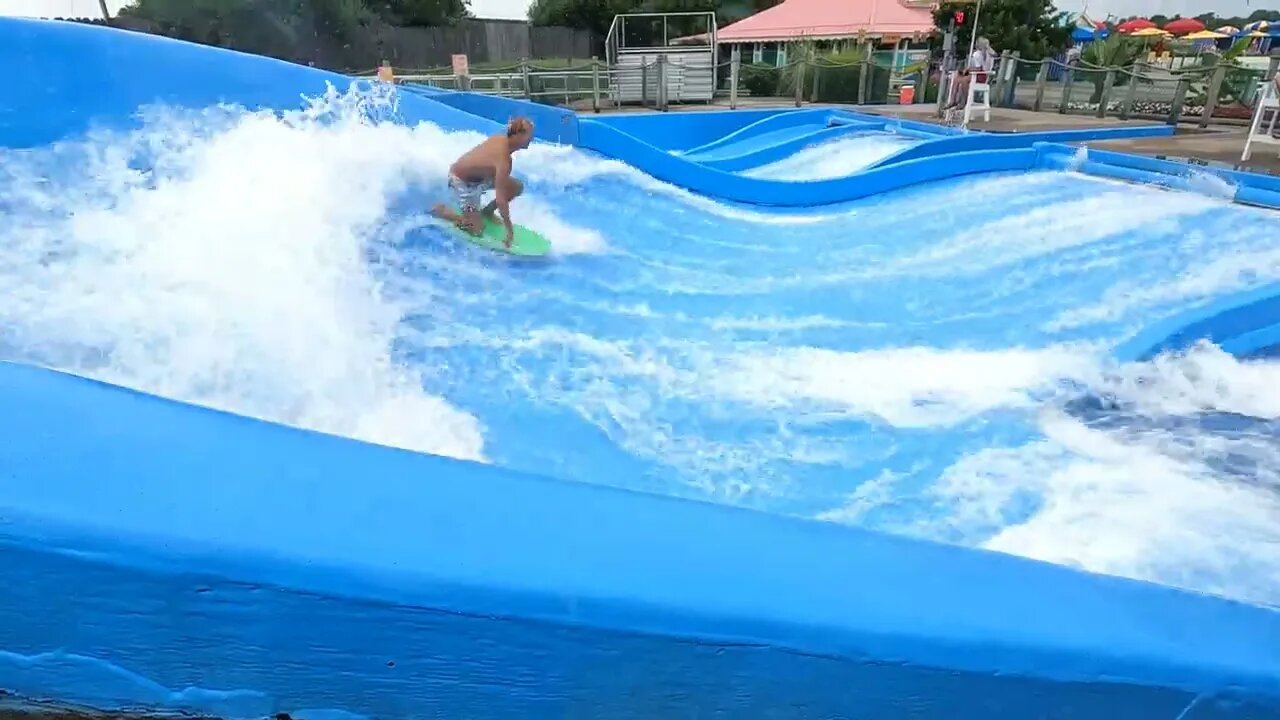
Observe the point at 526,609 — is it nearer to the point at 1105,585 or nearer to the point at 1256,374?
the point at 1105,585

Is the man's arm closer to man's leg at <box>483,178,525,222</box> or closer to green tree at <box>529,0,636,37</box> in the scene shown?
man's leg at <box>483,178,525,222</box>

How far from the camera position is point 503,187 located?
4.49 m

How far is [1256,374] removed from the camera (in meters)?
3.46

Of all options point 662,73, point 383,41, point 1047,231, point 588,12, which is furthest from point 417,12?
point 1047,231

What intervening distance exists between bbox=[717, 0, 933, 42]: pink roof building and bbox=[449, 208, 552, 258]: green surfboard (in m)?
16.7

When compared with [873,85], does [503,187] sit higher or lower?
lower

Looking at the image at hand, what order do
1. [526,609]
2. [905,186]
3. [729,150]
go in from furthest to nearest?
[729,150], [905,186], [526,609]

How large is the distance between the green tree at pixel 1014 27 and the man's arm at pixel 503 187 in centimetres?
1627

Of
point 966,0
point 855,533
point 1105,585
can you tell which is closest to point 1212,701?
point 1105,585

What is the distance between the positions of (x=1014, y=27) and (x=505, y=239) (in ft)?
60.3

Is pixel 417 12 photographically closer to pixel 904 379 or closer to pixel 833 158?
pixel 833 158

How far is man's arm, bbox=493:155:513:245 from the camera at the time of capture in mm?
4398

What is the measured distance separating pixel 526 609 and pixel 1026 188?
21.1 ft

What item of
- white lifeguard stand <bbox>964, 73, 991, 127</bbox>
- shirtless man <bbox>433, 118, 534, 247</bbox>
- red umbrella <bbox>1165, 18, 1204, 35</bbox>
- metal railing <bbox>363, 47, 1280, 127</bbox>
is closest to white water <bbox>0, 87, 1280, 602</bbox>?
shirtless man <bbox>433, 118, 534, 247</bbox>
